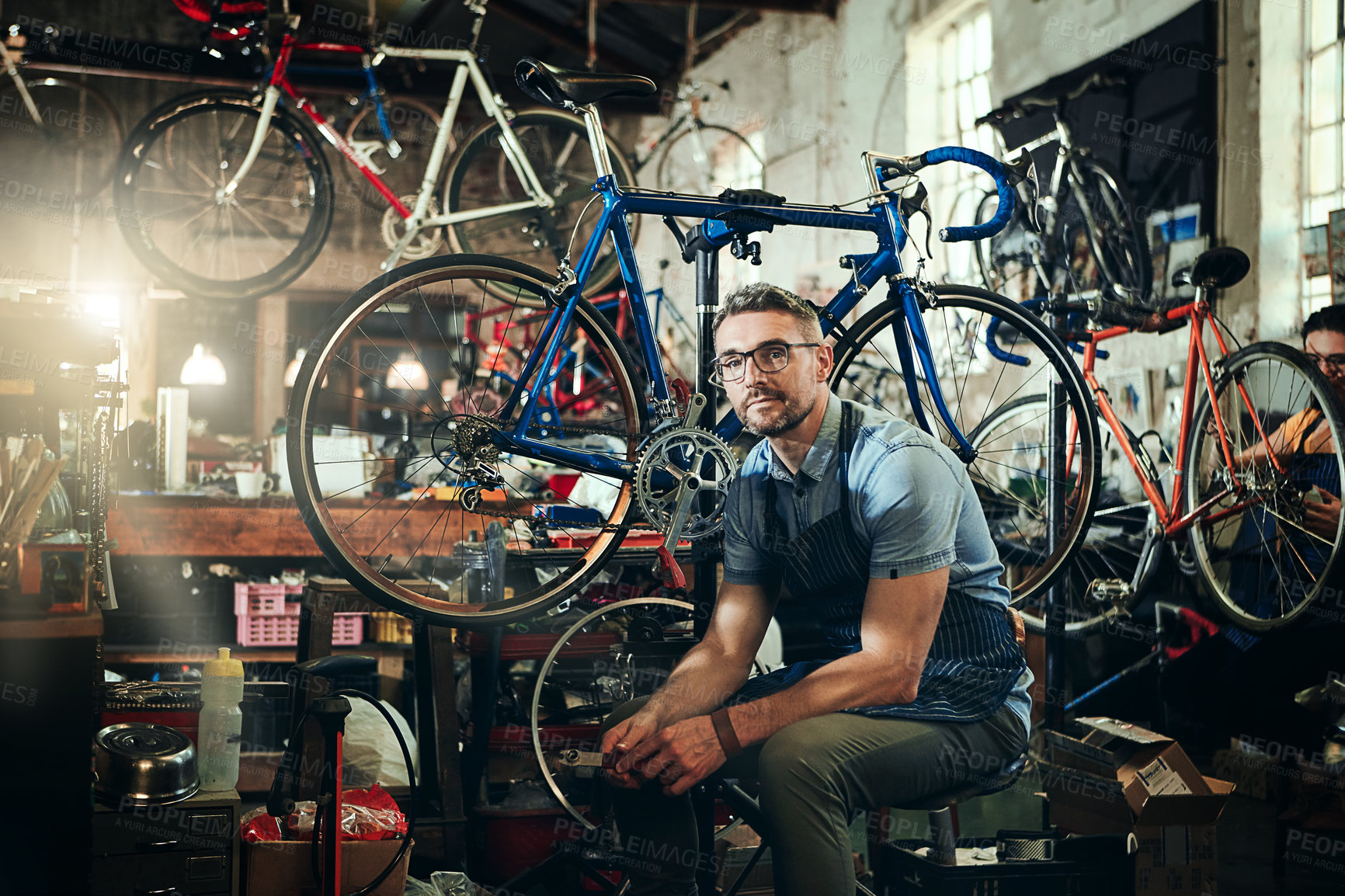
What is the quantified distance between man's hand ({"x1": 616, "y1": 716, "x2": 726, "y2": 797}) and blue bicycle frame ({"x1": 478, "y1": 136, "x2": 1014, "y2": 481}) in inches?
31.2

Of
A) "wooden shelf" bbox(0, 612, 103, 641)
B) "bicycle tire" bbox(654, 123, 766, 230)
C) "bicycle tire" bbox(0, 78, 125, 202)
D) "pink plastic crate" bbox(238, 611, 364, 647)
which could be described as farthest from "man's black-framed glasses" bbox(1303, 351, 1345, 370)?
"bicycle tire" bbox(0, 78, 125, 202)

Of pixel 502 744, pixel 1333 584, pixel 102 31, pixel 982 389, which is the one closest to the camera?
pixel 1333 584

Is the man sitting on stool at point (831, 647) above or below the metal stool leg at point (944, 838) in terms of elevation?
above

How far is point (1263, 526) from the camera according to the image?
133 inches

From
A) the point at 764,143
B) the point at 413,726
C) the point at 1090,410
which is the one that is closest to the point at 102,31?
the point at 764,143

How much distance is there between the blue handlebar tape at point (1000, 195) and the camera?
278cm

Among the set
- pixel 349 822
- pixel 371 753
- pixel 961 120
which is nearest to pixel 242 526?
pixel 371 753

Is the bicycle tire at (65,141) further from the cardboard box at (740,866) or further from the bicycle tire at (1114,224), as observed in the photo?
the cardboard box at (740,866)

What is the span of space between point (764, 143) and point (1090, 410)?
19.9 ft

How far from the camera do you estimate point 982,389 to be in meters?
5.89

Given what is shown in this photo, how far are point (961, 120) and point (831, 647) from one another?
4.89 m

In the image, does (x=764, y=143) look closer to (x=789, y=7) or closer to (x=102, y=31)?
(x=789, y=7)

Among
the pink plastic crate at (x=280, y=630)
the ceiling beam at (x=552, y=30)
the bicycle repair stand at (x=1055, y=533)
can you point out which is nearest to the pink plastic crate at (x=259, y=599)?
the pink plastic crate at (x=280, y=630)

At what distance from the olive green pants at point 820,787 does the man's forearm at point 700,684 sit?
0.14 metres
